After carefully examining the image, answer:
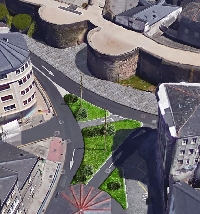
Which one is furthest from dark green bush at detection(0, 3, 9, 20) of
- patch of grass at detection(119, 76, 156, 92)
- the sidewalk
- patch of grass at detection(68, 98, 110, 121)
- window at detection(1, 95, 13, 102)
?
the sidewalk

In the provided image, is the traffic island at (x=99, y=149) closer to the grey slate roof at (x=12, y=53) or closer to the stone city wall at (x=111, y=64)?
the stone city wall at (x=111, y=64)

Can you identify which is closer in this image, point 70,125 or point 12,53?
point 12,53

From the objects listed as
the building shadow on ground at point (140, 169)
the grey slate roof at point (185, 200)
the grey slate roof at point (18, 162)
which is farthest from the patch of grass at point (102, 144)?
the grey slate roof at point (185, 200)

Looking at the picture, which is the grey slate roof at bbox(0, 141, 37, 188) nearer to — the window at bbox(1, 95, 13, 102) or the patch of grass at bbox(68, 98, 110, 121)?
the window at bbox(1, 95, 13, 102)

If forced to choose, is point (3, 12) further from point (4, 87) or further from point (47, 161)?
point (47, 161)

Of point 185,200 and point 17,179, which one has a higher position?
point 185,200

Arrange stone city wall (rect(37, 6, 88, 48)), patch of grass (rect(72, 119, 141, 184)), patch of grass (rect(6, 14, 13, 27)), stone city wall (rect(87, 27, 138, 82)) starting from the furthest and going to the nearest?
patch of grass (rect(6, 14, 13, 27)), stone city wall (rect(37, 6, 88, 48)), stone city wall (rect(87, 27, 138, 82)), patch of grass (rect(72, 119, 141, 184))

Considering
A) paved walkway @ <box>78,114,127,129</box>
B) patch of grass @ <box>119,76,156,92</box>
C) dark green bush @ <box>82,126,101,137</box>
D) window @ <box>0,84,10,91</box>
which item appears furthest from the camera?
patch of grass @ <box>119,76,156,92</box>

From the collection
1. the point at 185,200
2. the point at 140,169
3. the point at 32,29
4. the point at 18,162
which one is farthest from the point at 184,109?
the point at 32,29
